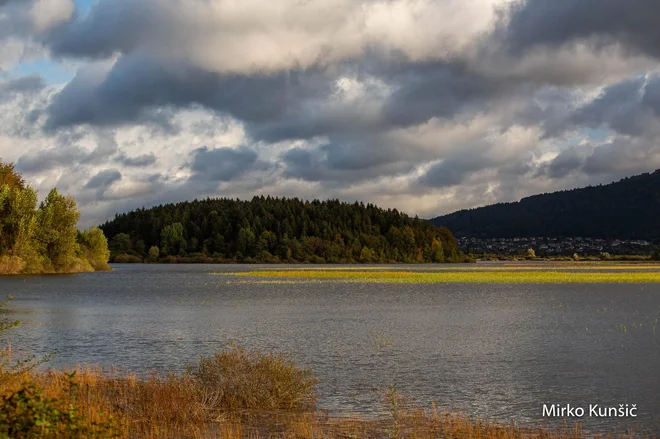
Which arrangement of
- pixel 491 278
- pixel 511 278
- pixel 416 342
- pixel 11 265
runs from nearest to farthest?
pixel 416 342, pixel 491 278, pixel 511 278, pixel 11 265

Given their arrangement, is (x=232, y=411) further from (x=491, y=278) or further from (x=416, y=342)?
(x=491, y=278)

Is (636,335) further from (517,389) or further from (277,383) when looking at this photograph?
(277,383)

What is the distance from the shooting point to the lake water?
81.7 ft

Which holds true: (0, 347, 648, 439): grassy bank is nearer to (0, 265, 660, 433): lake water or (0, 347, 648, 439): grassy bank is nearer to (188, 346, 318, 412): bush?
(188, 346, 318, 412): bush

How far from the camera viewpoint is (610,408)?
22.5 meters

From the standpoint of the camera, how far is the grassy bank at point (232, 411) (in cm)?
1711

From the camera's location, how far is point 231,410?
20.5 m

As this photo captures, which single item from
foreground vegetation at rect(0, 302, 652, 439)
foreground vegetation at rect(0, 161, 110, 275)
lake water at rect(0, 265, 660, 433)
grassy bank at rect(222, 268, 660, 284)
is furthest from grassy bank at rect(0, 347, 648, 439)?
foreground vegetation at rect(0, 161, 110, 275)

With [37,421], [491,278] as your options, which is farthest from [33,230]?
[37,421]

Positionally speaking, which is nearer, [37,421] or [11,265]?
[37,421]

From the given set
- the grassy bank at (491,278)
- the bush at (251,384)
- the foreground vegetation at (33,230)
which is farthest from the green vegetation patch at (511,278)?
the bush at (251,384)

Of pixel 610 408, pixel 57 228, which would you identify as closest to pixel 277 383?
pixel 610 408

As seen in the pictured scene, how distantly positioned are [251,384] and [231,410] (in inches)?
44.9

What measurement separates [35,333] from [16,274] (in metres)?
105
